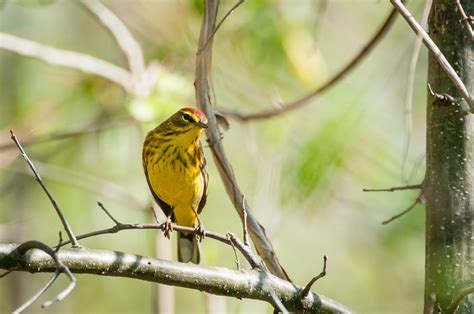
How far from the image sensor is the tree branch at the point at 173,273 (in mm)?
2203

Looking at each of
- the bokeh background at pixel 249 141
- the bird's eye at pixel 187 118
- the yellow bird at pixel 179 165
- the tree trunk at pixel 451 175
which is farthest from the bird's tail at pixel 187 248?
the tree trunk at pixel 451 175

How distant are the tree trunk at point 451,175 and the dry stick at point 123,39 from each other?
328 cm

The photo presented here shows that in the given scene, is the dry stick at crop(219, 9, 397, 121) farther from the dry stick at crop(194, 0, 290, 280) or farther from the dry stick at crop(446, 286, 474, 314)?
the dry stick at crop(446, 286, 474, 314)

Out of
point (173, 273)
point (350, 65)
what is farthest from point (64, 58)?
point (173, 273)

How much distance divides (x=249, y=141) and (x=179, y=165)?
1.99ft

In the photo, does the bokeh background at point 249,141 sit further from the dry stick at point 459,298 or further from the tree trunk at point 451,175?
the dry stick at point 459,298

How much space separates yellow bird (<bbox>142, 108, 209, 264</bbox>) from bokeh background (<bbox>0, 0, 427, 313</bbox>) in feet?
0.67

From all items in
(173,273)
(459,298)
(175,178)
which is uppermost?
(175,178)

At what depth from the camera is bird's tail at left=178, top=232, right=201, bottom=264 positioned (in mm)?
5133

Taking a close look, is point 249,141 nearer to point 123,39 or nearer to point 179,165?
point 179,165

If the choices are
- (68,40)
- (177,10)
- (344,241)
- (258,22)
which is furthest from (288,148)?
(68,40)

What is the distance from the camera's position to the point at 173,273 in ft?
7.82

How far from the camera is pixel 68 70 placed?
6.95 metres

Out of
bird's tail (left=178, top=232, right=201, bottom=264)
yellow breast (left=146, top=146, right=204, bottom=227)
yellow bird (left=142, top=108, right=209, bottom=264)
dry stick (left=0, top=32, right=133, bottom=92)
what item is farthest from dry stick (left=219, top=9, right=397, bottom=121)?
dry stick (left=0, top=32, right=133, bottom=92)
